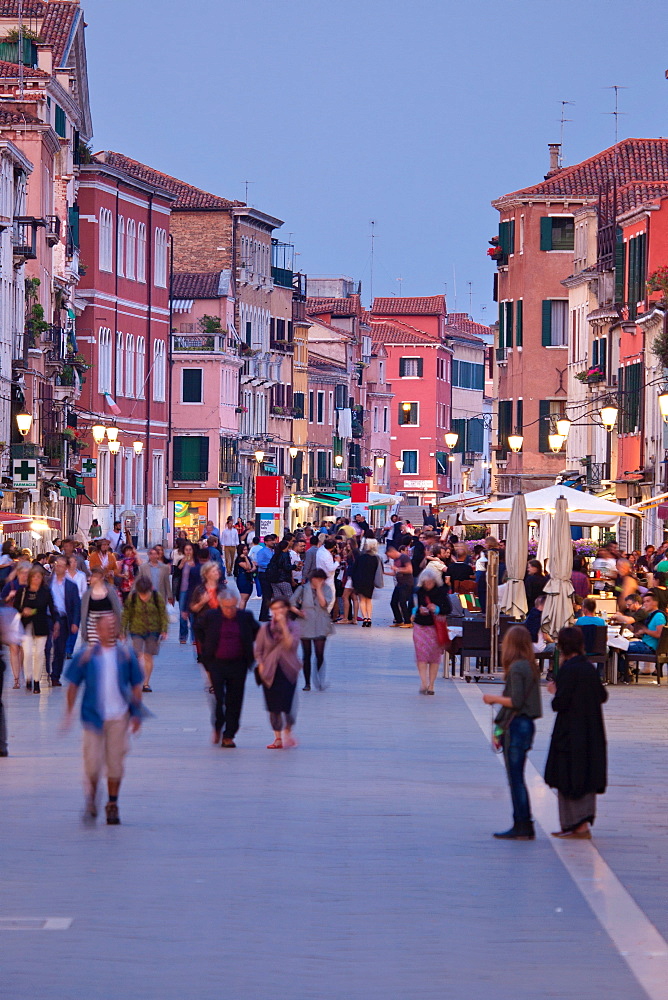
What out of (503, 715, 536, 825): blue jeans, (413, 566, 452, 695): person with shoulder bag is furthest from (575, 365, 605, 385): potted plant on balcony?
(503, 715, 536, 825): blue jeans

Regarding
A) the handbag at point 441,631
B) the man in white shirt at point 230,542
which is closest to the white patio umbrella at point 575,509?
the handbag at point 441,631

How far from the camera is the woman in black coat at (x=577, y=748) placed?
13344 mm

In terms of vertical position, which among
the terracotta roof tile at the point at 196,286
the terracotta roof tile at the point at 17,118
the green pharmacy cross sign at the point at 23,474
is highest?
the terracotta roof tile at the point at 17,118

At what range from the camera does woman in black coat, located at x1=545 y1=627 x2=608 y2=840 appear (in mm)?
13344

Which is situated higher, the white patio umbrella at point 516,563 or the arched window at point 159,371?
the arched window at point 159,371

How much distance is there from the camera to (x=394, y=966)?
9.18 meters

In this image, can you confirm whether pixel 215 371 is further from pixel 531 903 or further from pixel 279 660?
pixel 531 903

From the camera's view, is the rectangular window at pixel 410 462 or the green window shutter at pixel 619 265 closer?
the green window shutter at pixel 619 265

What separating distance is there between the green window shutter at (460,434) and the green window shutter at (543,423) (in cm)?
7929

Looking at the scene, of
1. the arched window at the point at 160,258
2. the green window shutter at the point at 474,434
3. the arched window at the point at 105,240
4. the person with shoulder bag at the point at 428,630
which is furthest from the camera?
the green window shutter at the point at 474,434

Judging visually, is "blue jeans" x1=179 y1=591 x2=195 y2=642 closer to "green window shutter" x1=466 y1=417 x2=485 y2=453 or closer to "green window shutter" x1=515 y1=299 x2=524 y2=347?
"green window shutter" x1=515 y1=299 x2=524 y2=347

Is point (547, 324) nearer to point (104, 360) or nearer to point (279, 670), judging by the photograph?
point (104, 360)

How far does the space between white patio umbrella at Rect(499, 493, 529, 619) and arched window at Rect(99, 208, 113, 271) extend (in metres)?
51.1

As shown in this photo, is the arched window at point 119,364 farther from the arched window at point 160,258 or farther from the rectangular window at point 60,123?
the rectangular window at point 60,123
